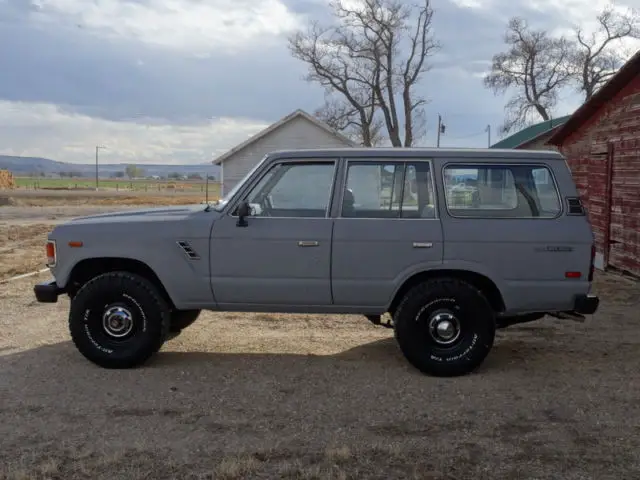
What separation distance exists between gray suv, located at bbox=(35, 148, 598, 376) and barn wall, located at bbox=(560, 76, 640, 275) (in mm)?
6632

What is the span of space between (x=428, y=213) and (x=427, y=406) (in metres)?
1.67

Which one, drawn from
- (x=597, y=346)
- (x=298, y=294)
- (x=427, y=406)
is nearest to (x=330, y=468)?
(x=427, y=406)

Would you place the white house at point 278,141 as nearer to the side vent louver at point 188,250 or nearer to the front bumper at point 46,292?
the front bumper at point 46,292

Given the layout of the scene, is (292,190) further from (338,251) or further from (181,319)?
(181,319)

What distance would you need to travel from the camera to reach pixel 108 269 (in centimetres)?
645

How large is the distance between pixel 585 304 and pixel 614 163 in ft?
26.1

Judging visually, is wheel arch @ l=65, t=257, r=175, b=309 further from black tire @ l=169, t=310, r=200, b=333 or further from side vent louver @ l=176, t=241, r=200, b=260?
black tire @ l=169, t=310, r=200, b=333

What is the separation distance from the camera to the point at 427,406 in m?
5.34

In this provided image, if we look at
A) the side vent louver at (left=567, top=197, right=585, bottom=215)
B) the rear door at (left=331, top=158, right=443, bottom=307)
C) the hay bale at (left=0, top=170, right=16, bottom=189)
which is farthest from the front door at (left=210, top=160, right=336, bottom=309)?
the hay bale at (left=0, top=170, right=16, bottom=189)

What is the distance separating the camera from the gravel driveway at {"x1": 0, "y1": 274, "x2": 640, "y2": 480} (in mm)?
4230

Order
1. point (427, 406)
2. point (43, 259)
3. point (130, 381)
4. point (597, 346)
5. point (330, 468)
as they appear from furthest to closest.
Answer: point (43, 259) < point (597, 346) < point (130, 381) < point (427, 406) < point (330, 468)

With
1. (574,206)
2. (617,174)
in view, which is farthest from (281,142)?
(574,206)

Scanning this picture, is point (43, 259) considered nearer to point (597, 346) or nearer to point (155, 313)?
point (155, 313)

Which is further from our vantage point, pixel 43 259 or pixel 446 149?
pixel 43 259
